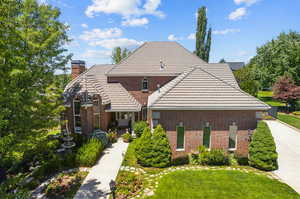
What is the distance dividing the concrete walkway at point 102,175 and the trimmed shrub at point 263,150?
892 cm

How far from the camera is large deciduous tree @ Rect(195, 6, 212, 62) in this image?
41531 mm

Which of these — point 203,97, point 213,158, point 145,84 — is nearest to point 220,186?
point 213,158

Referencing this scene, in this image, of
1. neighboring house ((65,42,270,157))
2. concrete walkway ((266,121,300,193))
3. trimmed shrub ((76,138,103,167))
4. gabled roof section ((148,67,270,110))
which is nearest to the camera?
concrete walkway ((266,121,300,193))

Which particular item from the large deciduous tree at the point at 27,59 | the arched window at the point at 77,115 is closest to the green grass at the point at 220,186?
the large deciduous tree at the point at 27,59

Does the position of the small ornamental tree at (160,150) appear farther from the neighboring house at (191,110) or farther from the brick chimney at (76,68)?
the brick chimney at (76,68)

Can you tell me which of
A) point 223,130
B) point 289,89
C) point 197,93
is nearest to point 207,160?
point 223,130

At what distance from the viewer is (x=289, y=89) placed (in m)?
26.2

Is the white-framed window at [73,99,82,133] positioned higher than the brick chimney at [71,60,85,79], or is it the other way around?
the brick chimney at [71,60,85,79]

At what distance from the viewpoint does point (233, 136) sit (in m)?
11.4

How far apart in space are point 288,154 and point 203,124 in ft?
26.0

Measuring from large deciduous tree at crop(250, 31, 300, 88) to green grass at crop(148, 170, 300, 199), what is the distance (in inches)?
1270

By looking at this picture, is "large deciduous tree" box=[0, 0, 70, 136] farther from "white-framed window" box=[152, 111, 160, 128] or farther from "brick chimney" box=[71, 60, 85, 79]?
"brick chimney" box=[71, 60, 85, 79]

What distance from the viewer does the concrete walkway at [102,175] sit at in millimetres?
7772

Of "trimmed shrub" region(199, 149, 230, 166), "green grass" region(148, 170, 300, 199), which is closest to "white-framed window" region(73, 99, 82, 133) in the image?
"green grass" region(148, 170, 300, 199)
